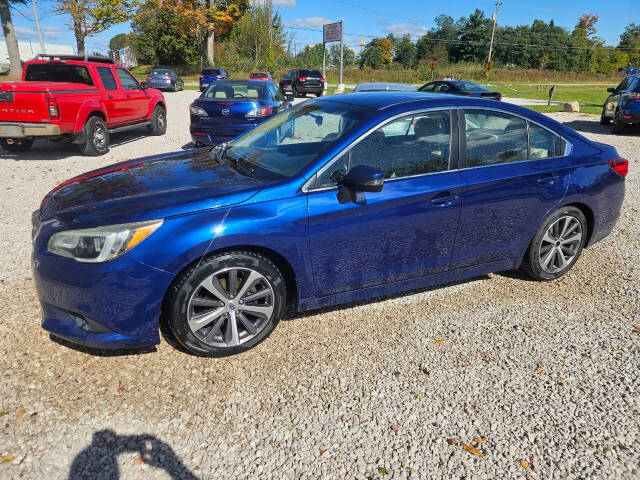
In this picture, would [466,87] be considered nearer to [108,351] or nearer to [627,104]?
[627,104]

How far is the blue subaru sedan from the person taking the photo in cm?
282

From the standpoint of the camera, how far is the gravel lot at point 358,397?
239 cm

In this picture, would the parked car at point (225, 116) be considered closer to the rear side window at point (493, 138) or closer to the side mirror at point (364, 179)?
the rear side window at point (493, 138)

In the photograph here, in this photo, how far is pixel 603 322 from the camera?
12.6ft

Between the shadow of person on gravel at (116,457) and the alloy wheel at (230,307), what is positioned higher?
the alloy wheel at (230,307)

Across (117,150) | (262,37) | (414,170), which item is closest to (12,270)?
(414,170)

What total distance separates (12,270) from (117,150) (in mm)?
6948

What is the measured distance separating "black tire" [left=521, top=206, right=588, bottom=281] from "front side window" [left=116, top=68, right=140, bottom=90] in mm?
10059

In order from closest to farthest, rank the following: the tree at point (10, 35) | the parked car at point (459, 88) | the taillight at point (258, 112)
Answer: the taillight at point (258, 112)
the parked car at point (459, 88)
the tree at point (10, 35)

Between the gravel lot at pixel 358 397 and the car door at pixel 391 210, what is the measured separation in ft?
1.60

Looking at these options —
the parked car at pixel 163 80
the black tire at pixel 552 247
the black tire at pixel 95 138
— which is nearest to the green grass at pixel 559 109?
the black tire at pixel 95 138

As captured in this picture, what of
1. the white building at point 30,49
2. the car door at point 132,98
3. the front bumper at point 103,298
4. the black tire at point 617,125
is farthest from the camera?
the white building at point 30,49

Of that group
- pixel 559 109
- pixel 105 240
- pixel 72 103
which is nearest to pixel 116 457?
pixel 105 240

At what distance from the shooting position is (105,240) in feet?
9.04
